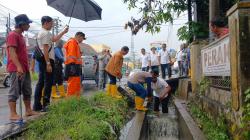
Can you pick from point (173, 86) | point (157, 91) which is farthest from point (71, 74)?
point (173, 86)

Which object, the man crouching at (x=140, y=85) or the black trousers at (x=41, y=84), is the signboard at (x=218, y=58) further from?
the black trousers at (x=41, y=84)

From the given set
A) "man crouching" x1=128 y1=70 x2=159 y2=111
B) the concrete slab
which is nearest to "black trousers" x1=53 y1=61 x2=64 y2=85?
"man crouching" x1=128 y1=70 x2=159 y2=111

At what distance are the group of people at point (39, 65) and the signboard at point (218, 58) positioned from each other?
307cm

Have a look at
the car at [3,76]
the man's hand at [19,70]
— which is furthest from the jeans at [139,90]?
the car at [3,76]

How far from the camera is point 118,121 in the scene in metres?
7.60

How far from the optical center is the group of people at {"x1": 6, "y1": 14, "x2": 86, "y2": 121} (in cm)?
629

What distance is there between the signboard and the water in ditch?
185 cm

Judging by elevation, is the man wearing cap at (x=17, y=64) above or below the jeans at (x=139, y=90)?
above

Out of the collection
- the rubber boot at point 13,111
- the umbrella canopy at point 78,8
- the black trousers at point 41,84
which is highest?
the umbrella canopy at point 78,8

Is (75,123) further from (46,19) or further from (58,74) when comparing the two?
(58,74)

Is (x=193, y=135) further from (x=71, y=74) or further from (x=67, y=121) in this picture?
(x=71, y=74)

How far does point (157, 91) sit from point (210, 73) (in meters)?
3.16

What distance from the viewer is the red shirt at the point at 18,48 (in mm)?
6289

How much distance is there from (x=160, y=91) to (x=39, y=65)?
453 centimetres
